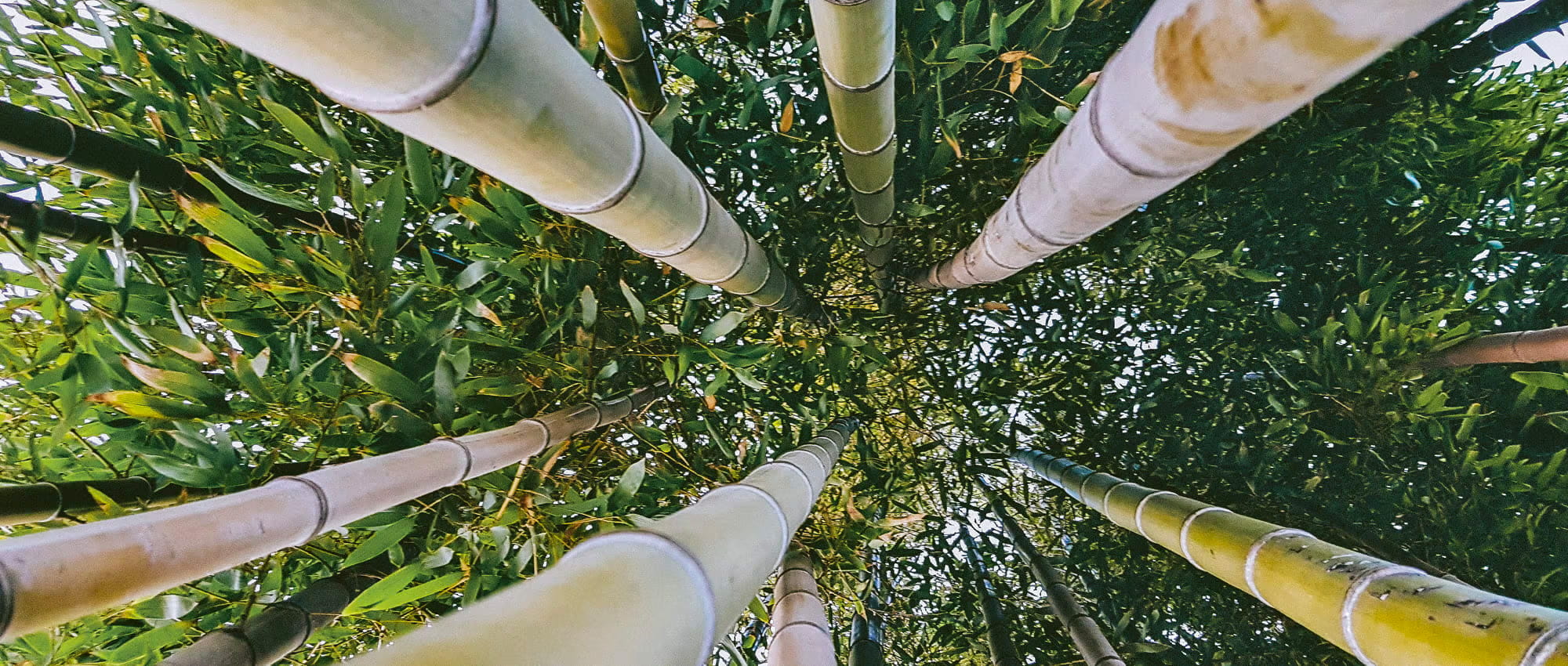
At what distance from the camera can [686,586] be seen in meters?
0.51

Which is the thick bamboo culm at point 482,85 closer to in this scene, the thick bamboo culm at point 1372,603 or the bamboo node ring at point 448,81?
the bamboo node ring at point 448,81

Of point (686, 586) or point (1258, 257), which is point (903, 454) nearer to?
point (1258, 257)

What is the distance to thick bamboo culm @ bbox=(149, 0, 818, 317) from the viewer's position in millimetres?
374

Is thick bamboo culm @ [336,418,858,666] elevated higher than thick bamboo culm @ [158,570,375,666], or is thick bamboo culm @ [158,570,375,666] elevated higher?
thick bamboo culm @ [336,418,858,666]

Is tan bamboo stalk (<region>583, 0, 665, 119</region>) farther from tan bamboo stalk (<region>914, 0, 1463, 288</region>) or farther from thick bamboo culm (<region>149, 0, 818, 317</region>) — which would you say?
tan bamboo stalk (<region>914, 0, 1463, 288</region>)

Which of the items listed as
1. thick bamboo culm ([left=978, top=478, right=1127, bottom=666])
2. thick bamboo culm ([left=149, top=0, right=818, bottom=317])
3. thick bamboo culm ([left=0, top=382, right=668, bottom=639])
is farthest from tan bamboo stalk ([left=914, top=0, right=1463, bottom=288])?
thick bamboo culm ([left=978, top=478, right=1127, bottom=666])

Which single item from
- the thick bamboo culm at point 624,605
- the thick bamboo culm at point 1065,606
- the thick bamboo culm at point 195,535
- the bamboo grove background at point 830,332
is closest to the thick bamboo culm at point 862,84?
the bamboo grove background at point 830,332

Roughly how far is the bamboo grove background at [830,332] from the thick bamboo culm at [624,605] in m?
0.66

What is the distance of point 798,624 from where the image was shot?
1.27 m

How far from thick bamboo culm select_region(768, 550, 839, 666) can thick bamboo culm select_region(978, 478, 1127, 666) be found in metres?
0.77

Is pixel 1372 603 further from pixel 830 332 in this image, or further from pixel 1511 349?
pixel 1511 349

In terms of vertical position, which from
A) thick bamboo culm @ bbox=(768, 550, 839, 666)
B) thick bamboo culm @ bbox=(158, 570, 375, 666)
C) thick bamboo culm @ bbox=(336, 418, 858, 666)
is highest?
thick bamboo culm @ bbox=(336, 418, 858, 666)

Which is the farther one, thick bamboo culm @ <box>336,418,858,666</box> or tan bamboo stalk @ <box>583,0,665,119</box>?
tan bamboo stalk @ <box>583,0,665,119</box>

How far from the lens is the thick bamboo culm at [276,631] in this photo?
1060 mm
